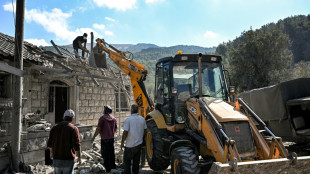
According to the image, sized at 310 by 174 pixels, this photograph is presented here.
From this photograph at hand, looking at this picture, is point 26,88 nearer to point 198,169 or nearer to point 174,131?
point 174,131

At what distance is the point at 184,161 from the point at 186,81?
2.04 meters

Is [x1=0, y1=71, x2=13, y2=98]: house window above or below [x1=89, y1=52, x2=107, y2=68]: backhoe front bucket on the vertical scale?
below

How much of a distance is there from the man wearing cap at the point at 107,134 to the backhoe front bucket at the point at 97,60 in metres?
3.44

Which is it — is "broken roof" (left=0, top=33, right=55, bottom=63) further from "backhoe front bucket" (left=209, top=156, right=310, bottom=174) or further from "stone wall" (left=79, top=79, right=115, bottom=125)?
"backhoe front bucket" (left=209, top=156, right=310, bottom=174)

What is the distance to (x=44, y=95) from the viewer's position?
10.2m

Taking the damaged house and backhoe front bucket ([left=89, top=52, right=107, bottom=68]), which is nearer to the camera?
the damaged house

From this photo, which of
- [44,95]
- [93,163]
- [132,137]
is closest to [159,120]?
[132,137]

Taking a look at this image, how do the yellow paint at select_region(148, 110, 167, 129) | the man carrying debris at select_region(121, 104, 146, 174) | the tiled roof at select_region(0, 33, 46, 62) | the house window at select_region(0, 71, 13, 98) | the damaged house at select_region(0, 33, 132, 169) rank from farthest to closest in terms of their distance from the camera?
the house window at select_region(0, 71, 13, 98), the tiled roof at select_region(0, 33, 46, 62), the damaged house at select_region(0, 33, 132, 169), the yellow paint at select_region(148, 110, 167, 129), the man carrying debris at select_region(121, 104, 146, 174)

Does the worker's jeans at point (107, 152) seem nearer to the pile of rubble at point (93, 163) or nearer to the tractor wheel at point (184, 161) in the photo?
the pile of rubble at point (93, 163)

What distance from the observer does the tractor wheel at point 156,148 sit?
18.9ft

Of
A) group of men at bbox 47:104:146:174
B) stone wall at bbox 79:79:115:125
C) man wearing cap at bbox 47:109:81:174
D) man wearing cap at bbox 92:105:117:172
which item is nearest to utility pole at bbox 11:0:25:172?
man wearing cap at bbox 92:105:117:172

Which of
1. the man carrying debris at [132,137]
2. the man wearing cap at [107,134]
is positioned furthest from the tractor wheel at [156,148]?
the man wearing cap at [107,134]

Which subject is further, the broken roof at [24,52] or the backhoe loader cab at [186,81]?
the broken roof at [24,52]

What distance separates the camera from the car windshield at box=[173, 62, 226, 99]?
5.71 meters
